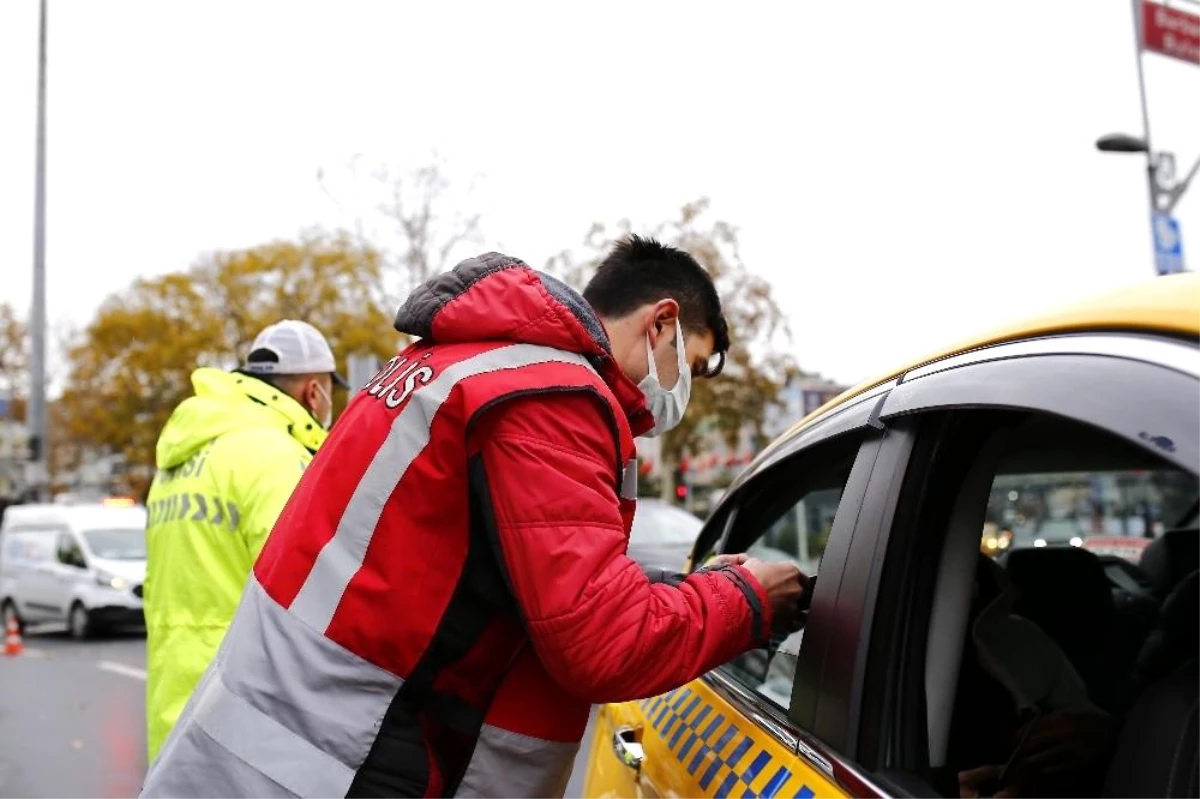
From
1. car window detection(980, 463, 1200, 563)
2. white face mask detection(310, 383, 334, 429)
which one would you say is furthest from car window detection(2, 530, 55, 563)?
car window detection(980, 463, 1200, 563)

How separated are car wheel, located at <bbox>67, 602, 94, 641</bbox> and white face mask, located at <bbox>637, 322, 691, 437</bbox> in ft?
50.1

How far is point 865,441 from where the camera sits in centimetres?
175

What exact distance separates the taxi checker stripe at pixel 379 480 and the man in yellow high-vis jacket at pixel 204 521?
140cm

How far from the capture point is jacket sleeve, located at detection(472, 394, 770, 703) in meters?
1.55

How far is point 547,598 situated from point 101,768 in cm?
669

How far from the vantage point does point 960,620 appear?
1678 mm

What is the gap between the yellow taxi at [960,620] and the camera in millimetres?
1222

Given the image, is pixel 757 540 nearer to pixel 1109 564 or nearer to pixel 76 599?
pixel 1109 564

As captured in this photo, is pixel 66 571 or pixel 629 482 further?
pixel 66 571

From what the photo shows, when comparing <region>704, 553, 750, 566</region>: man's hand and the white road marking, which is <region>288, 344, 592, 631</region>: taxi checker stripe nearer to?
<region>704, 553, 750, 566</region>: man's hand

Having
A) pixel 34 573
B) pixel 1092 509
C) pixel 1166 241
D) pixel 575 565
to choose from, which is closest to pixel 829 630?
pixel 575 565

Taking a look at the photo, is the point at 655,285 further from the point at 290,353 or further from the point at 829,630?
the point at 290,353

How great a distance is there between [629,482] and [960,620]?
21.2 inches

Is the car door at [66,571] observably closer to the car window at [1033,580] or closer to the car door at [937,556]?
the car window at [1033,580]
